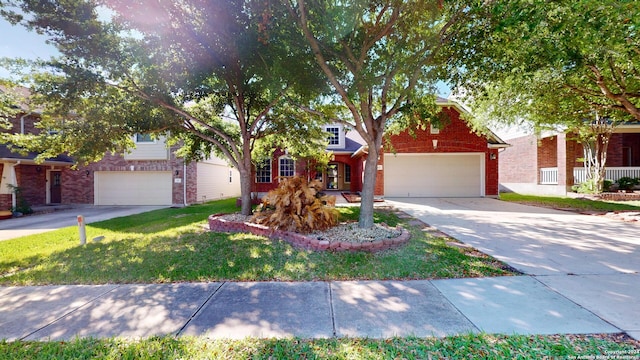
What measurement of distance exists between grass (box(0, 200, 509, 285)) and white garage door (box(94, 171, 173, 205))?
28.8 feet

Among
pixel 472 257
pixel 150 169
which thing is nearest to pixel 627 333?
pixel 472 257

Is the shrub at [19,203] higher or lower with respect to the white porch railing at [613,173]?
lower

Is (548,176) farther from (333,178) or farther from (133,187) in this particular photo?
(133,187)

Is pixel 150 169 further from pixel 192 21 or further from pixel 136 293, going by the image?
pixel 136 293

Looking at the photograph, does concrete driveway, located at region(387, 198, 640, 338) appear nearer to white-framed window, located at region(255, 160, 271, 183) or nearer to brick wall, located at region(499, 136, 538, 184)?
brick wall, located at region(499, 136, 538, 184)

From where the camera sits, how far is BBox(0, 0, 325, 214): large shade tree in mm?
5945

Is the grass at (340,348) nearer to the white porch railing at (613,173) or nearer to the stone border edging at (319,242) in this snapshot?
the stone border edging at (319,242)

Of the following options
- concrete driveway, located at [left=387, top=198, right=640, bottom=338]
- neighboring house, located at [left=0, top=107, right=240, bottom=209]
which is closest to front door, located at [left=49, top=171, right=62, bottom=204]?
neighboring house, located at [left=0, top=107, right=240, bottom=209]

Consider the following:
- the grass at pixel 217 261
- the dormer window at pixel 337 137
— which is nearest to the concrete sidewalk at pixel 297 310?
the grass at pixel 217 261

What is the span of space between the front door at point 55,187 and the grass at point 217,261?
1215cm

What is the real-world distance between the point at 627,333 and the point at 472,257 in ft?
7.62

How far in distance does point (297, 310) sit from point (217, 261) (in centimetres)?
242

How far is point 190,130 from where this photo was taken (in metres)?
8.95

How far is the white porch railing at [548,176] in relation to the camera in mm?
17547
